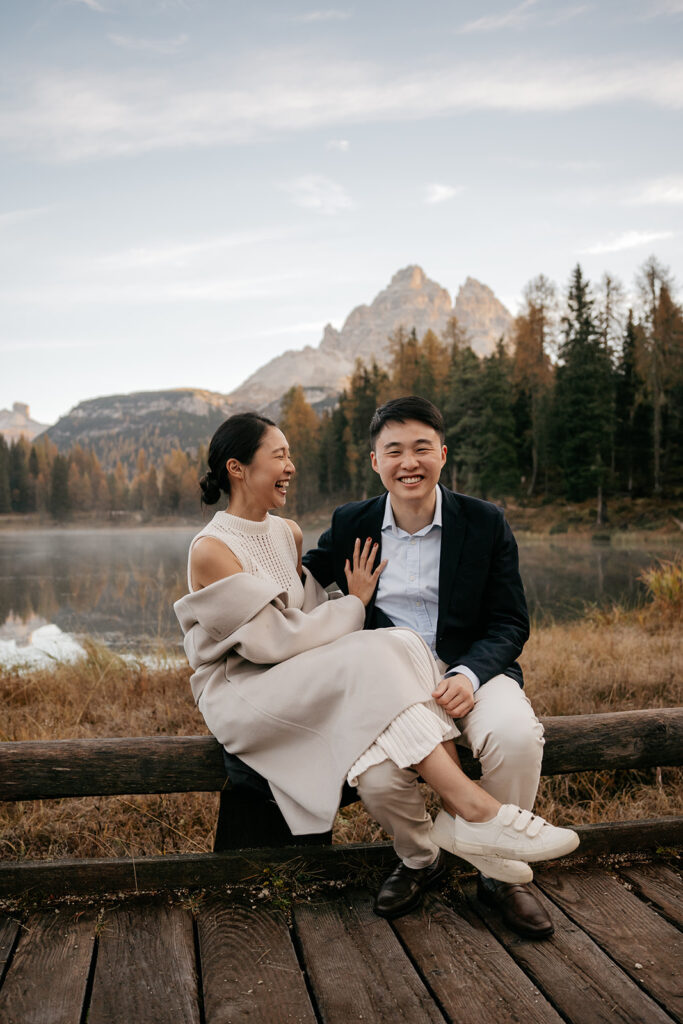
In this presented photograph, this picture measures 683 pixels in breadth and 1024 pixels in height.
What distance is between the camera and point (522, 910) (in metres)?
2.07

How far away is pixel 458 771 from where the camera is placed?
6.71ft

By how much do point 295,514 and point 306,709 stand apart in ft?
145

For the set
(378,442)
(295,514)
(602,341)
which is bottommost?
(295,514)

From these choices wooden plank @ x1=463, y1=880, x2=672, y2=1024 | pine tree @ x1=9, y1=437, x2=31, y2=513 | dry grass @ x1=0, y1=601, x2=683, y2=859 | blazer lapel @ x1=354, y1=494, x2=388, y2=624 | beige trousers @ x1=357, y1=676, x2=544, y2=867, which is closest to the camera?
wooden plank @ x1=463, y1=880, x2=672, y2=1024

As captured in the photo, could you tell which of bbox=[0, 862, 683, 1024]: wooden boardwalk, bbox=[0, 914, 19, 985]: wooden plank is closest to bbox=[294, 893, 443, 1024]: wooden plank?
bbox=[0, 862, 683, 1024]: wooden boardwalk

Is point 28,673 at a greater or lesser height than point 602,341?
lesser

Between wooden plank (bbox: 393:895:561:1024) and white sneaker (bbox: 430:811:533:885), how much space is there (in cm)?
18

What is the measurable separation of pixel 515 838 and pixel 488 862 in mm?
106

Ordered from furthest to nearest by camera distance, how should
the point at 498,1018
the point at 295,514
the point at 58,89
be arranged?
the point at 295,514, the point at 58,89, the point at 498,1018

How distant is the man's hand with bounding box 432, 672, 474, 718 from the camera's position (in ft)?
7.27

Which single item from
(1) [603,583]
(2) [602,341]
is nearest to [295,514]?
(2) [602,341]

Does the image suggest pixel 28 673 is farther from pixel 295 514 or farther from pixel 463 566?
pixel 295 514

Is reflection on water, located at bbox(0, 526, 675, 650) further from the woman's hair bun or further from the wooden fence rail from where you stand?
the wooden fence rail

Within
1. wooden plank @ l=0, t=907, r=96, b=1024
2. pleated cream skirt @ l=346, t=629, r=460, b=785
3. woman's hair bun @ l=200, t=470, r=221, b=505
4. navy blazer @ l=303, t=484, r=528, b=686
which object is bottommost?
wooden plank @ l=0, t=907, r=96, b=1024
